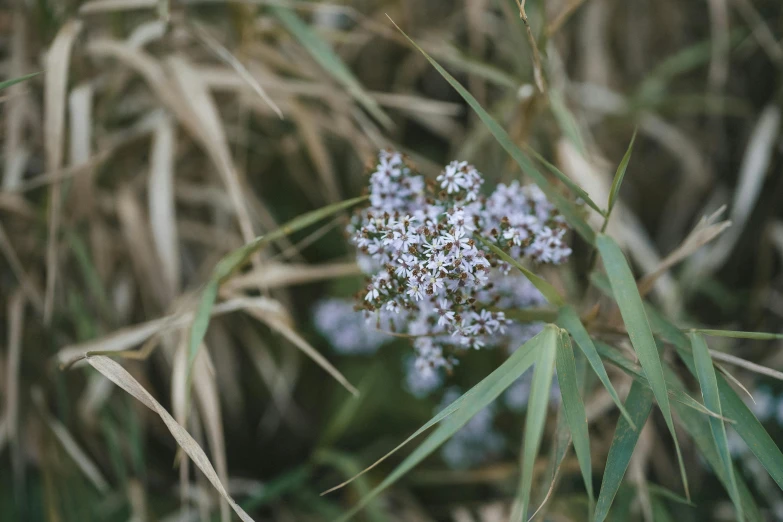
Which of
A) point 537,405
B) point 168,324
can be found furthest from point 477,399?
point 168,324

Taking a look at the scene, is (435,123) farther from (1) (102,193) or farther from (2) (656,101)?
(1) (102,193)

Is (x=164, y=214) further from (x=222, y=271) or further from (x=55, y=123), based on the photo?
(x=222, y=271)

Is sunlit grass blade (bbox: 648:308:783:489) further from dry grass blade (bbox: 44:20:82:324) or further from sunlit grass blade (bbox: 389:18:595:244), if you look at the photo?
dry grass blade (bbox: 44:20:82:324)

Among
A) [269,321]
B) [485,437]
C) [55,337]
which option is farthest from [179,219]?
[485,437]

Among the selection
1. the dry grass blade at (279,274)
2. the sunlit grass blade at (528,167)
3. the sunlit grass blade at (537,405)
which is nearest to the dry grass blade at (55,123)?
the dry grass blade at (279,274)

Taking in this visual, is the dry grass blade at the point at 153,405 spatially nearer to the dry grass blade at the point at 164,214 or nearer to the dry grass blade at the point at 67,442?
the dry grass blade at the point at 164,214

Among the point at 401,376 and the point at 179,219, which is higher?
the point at 179,219

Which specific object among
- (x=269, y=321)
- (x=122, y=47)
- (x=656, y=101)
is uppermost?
(x=122, y=47)
